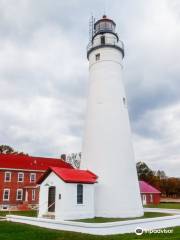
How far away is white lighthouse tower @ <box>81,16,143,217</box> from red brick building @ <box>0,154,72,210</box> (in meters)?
17.0

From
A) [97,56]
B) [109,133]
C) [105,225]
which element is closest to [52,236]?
[105,225]

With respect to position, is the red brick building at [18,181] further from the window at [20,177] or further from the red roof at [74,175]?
the red roof at [74,175]

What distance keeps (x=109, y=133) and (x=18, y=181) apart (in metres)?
20.5

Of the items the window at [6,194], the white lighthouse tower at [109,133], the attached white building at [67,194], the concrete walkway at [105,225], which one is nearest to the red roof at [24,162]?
the window at [6,194]

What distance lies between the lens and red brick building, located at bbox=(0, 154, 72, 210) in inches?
1358

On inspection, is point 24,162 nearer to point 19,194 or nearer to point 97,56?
point 19,194

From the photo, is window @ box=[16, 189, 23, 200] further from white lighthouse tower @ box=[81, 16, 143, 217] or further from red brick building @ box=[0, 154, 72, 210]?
white lighthouse tower @ box=[81, 16, 143, 217]

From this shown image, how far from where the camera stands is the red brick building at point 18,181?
3449cm

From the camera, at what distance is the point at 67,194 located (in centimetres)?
1723

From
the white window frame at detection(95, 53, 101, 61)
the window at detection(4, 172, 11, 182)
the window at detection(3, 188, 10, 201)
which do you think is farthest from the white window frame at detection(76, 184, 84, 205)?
the window at detection(4, 172, 11, 182)

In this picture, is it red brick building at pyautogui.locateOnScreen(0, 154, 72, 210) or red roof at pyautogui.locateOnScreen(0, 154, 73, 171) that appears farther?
red roof at pyautogui.locateOnScreen(0, 154, 73, 171)

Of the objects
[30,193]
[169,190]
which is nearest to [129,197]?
[30,193]

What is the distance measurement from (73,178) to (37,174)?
820 inches

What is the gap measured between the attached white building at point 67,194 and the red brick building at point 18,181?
1587cm
